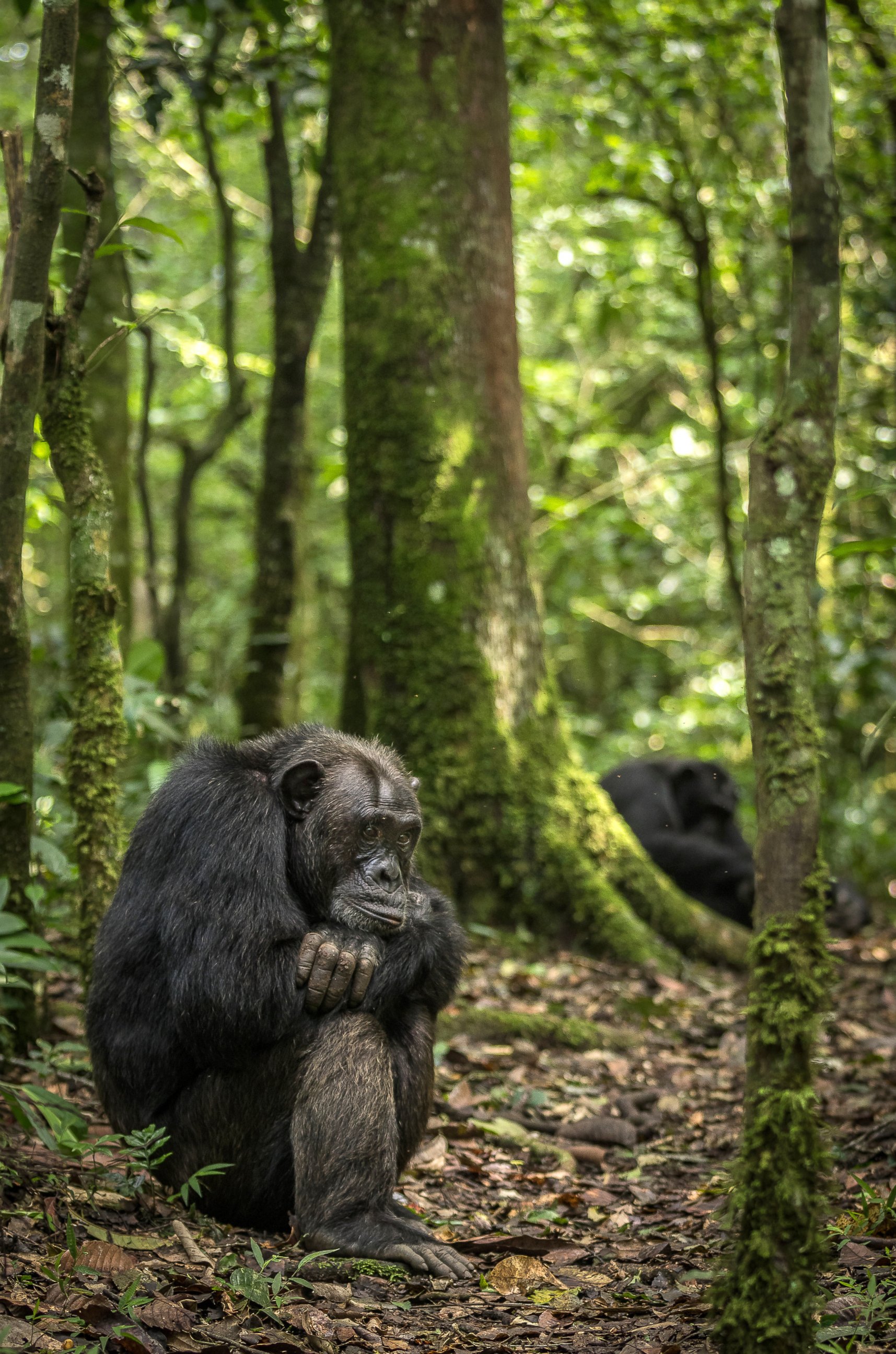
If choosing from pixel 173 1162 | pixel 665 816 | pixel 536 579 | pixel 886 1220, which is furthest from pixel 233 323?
pixel 886 1220

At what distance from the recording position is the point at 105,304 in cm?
893

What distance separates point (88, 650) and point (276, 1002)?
1.64m

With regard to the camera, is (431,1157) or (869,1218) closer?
(869,1218)

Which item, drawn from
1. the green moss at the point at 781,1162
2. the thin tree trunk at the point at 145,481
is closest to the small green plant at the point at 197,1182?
the green moss at the point at 781,1162

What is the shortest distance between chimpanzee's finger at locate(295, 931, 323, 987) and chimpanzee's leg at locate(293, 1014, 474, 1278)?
0.63ft

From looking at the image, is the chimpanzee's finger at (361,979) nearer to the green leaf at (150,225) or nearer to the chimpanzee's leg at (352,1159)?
the chimpanzee's leg at (352,1159)

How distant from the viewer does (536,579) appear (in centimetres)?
686

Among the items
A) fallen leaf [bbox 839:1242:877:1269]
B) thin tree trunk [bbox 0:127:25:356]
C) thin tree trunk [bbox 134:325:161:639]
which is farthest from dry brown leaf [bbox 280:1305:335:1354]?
thin tree trunk [bbox 134:325:161:639]

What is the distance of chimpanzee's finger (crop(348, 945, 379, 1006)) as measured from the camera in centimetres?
392

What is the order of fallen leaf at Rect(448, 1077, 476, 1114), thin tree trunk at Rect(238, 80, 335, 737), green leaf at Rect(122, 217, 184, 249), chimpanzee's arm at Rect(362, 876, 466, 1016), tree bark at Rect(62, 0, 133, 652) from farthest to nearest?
thin tree trunk at Rect(238, 80, 335, 737), tree bark at Rect(62, 0, 133, 652), fallen leaf at Rect(448, 1077, 476, 1114), green leaf at Rect(122, 217, 184, 249), chimpanzee's arm at Rect(362, 876, 466, 1016)

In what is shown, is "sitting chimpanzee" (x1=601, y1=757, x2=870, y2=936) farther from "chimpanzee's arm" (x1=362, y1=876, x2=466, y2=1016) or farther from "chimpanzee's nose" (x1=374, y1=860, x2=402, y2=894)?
"chimpanzee's nose" (x1=374, y1=860, x2=402, y2=894)

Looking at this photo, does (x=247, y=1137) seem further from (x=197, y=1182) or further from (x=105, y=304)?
Answer: (x=105, y=304)

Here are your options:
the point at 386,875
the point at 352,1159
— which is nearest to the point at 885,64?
the point at 386,875

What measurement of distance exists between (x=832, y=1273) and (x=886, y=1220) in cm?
→ 37
